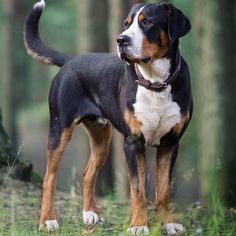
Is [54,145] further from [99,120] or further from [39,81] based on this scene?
[39,81]

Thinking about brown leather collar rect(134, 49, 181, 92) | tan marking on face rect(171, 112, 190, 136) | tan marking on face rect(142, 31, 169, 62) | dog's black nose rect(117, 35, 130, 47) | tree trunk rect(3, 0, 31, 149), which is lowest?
tree trunk rect(3, 0, 31, 149)

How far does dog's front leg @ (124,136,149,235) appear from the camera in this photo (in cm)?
634

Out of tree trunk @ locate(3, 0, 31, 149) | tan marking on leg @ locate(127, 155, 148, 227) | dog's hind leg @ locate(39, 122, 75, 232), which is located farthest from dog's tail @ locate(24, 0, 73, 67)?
tree trunk @ locate(3, 0, 31, 149)

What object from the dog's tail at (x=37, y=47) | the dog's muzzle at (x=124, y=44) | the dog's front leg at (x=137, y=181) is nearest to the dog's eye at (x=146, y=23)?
the dog's muzzle at (x=124, y=44)

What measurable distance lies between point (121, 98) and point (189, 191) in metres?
15.1

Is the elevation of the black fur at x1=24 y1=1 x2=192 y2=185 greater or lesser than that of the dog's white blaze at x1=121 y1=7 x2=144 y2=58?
lesser

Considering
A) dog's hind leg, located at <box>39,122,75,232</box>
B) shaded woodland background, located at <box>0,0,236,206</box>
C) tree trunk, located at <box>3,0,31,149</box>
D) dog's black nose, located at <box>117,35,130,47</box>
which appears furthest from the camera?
tree trunk, located at <box>3,0,31,149</box>

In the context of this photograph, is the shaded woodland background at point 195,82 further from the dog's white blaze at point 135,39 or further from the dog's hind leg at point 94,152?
the dog's white blaze at point 135,39

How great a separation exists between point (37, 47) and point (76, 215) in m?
1.73

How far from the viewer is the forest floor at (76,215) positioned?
256 inches

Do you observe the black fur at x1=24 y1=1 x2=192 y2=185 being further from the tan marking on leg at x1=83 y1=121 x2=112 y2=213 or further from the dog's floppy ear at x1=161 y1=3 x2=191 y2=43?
the tan marking on leg at x1=83 y1=121 x2=112 y2=213

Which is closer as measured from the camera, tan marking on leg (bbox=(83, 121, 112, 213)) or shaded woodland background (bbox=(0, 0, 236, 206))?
tan marking on leg (bbox=(83, 121, 112, 213))

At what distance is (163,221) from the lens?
6629mm

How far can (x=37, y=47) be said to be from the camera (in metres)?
7.61
